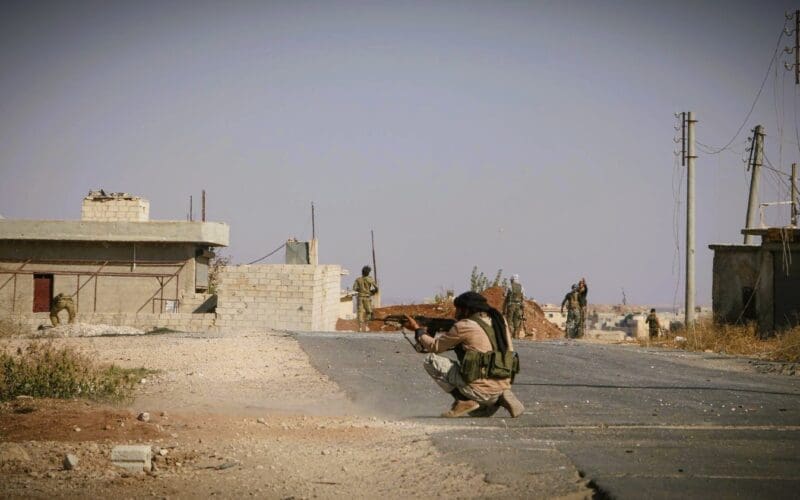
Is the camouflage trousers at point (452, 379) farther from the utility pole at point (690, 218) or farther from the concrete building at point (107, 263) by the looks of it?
the concrete building at point (107, 263)

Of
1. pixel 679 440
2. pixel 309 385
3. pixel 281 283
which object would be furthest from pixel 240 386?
pixel 281 283

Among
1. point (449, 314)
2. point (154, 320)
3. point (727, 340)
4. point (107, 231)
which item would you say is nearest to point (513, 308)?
point (727, 340)

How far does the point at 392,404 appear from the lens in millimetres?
11258

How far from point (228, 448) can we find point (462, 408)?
268 cm

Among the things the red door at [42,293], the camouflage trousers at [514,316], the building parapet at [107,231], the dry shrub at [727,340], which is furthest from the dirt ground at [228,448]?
the red door at [42,293]

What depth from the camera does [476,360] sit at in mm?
9219

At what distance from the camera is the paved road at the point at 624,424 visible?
6.53m

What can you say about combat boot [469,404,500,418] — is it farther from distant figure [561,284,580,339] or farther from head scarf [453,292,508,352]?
distant figure [561,284,580,339]

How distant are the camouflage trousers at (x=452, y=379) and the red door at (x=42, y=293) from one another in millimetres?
26555

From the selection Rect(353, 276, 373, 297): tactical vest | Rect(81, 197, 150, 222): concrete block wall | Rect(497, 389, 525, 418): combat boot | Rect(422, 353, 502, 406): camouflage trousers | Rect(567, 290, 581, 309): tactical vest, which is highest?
Rect(81, 197, 150, 222): concrete block wall

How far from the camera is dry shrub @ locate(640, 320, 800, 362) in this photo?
20.9m

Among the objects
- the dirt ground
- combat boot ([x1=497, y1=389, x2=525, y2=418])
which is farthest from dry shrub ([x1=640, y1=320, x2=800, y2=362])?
the dirt ground

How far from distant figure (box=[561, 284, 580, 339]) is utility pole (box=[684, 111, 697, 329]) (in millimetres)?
3180

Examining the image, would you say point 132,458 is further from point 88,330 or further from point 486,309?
point 88,330
